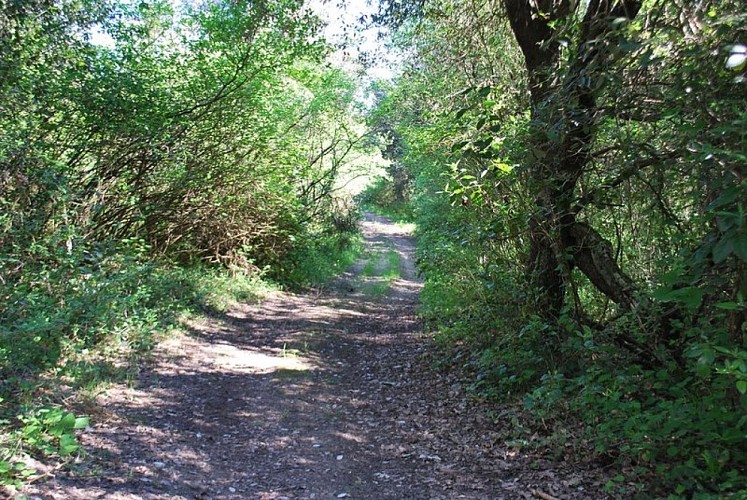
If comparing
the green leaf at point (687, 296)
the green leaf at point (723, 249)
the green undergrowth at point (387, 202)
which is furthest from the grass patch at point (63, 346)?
the green undergrowth at point (387, 202)

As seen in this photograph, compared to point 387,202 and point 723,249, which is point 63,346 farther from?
point 387,202

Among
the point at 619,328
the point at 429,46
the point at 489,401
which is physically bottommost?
the point at 489,401

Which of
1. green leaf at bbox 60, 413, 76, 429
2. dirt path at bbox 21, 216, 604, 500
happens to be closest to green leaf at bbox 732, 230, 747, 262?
dirt path at bbox 21, 216, 604, 500

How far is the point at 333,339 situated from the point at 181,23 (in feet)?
23.0

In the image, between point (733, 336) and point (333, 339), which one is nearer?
point (733, 336)

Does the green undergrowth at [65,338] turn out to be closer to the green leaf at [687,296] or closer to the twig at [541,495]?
the twig at [541,495]

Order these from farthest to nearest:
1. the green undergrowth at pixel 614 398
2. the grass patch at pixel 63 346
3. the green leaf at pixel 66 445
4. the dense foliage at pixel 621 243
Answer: the grass patch at pixel 63 346, the green leaf at pixel 66 445, the green undergrowth at pixel 614 398, the dense foliage at pixel 621 243

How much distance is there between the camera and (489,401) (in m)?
6.22

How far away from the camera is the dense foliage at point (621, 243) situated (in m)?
3.38

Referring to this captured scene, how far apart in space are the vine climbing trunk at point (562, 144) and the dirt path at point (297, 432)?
1.82 m

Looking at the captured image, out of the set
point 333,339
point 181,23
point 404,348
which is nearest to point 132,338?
point 333,339

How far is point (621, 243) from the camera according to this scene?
5875 mm

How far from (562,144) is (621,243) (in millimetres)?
1325

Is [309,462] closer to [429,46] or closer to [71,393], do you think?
[71,393]
